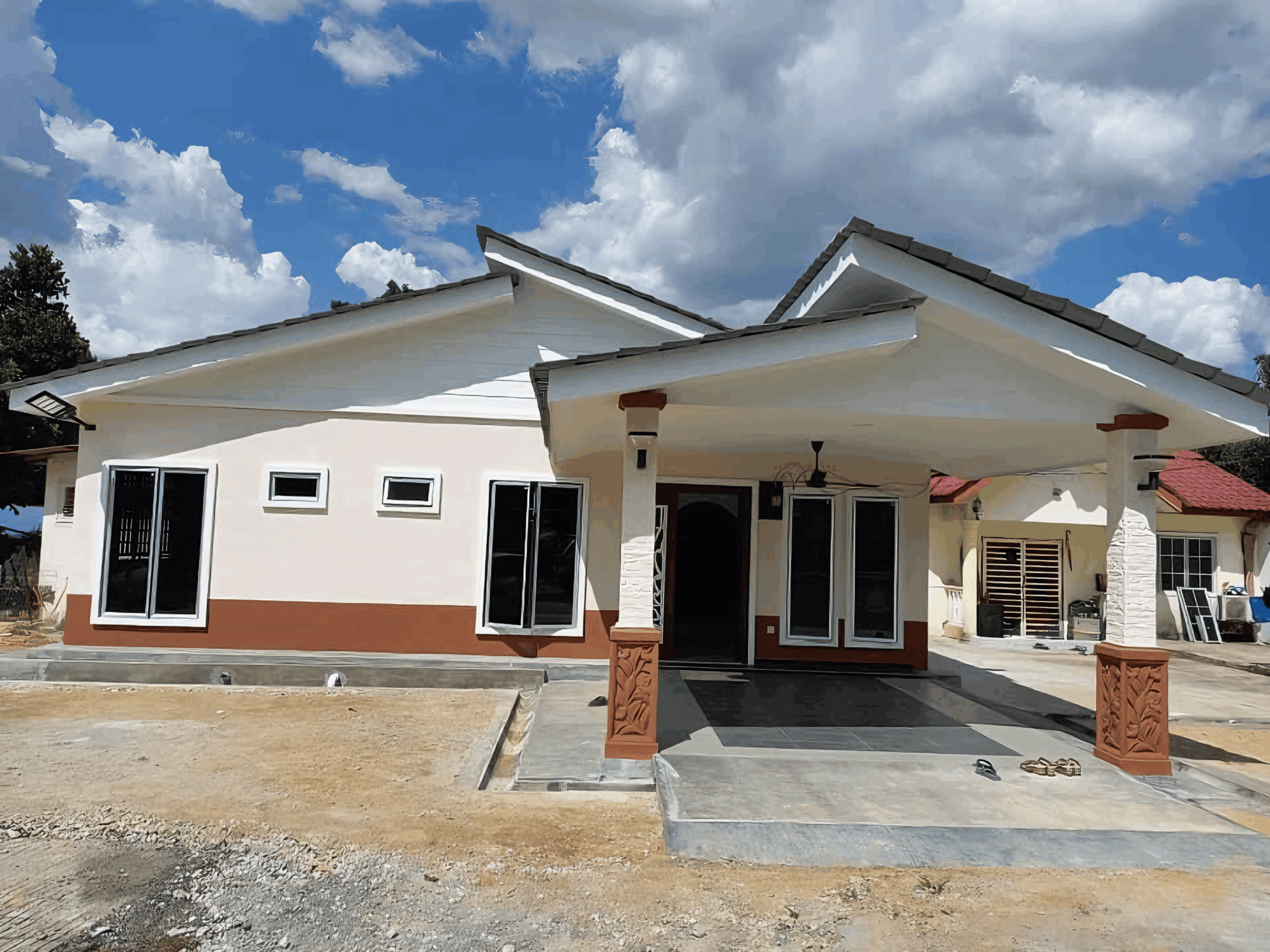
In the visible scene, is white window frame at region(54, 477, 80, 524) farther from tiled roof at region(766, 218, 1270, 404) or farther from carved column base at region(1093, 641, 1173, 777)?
carved column base at region(1093, 641, 1173, 777)

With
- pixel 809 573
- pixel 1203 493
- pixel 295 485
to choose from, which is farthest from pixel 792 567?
pixel 1203 493

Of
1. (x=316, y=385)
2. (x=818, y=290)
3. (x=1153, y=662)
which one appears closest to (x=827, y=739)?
(x=1153, y=662)

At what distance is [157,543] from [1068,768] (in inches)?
399

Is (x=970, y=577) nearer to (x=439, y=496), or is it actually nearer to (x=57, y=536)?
(x=439, y=496)

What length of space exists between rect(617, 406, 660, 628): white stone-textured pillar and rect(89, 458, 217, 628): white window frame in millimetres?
6547

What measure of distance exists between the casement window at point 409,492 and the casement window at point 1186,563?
16107mm

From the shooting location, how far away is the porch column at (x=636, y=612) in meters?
6.12

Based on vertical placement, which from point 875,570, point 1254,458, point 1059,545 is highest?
point 1254,458

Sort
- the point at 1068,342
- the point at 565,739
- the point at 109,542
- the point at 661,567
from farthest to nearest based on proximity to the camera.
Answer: the point at 661,567 < the point at 109,542 < the point at 565,739 < the point at 1068,342

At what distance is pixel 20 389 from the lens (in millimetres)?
9508

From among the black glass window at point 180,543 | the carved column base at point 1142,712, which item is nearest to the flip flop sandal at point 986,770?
the carved column base at point 1142,712

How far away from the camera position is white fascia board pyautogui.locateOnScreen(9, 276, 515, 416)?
9.77 metres

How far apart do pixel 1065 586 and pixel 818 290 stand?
12.7 metres

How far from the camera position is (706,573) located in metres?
16.3
